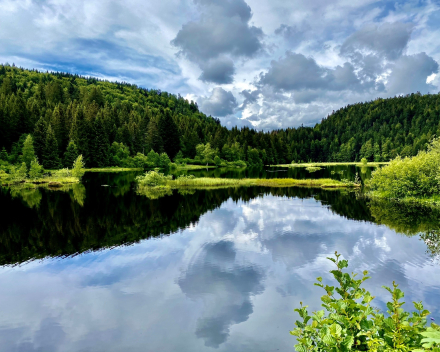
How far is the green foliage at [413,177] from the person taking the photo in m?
33.8

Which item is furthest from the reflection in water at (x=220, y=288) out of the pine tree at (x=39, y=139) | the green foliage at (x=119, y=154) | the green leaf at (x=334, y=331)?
the green foliage at (x=119, y=154)

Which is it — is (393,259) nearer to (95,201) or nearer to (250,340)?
(250,340)

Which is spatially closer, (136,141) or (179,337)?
(179,337)

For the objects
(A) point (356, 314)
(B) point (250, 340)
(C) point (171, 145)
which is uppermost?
(C) point (171, 145)

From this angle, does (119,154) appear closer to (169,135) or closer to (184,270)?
(169,135)

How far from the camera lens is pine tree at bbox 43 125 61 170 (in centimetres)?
8394

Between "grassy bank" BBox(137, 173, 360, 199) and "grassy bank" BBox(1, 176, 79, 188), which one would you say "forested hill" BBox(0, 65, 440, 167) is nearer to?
"grassy bank" BBox(1, 176, 79, 188)

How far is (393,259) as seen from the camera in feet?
55.1

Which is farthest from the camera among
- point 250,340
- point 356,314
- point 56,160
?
point 56,160

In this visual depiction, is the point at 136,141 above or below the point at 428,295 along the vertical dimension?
above

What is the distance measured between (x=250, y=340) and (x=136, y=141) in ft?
399

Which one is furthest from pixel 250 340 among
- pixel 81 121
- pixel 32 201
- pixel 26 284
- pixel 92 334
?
pixel 81 121

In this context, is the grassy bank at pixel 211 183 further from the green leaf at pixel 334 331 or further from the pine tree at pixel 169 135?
the pine tree at pixel 169 135

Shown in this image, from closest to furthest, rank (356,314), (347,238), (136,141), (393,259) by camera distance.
A: (356,314) < (393,259) < (347,238) < (136,141)
